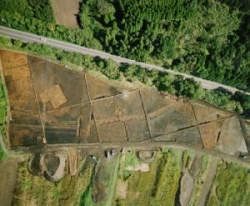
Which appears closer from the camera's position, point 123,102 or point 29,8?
point 29,8

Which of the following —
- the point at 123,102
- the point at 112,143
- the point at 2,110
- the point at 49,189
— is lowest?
the point at 49,189

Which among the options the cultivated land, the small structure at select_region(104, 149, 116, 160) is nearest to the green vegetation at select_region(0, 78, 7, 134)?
the cultivated land

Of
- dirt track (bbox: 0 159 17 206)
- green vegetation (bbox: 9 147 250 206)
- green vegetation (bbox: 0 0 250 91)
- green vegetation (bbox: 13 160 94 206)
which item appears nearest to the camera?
dirt track (bbox: 0 159 17 206)

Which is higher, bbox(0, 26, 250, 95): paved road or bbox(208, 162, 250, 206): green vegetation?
bbox(0, 26, 250, 95): paved road

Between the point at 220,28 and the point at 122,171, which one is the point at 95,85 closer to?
the point at 122,171

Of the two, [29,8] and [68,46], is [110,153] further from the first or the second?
[29,8]

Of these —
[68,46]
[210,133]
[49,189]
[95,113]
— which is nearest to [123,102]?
[95,113]

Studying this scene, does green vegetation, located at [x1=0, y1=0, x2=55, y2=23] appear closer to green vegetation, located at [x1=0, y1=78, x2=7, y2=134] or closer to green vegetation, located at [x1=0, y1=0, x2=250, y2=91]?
green vegetation, located at [x1=0, y1=0, x2=250, y2=91]
